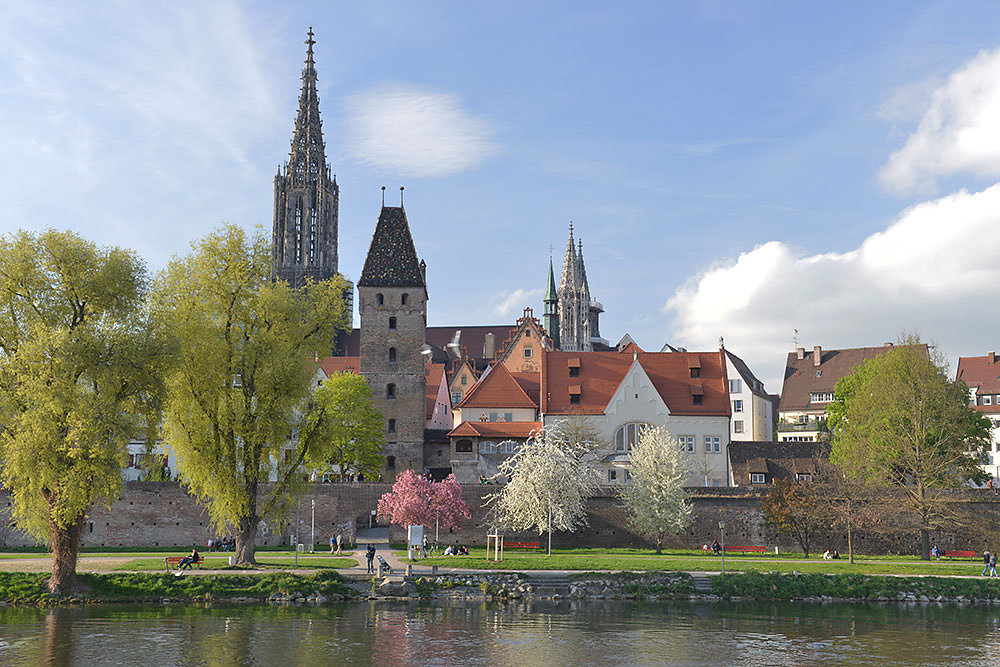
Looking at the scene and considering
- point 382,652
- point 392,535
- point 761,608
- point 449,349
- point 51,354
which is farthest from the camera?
point 449,349

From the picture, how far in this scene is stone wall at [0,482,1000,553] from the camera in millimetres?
57031

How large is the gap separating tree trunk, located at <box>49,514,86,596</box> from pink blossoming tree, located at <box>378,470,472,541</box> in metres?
Result: 17.9

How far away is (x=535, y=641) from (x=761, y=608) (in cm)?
1376

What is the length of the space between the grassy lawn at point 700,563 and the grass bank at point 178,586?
7762 millimetres

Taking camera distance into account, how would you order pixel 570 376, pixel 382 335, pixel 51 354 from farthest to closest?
pixel 570 376 → pixel 382 335 → pixel 51 354

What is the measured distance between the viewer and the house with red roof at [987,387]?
89.9 meters

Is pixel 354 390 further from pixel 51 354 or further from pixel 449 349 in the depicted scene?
pixel 449 349

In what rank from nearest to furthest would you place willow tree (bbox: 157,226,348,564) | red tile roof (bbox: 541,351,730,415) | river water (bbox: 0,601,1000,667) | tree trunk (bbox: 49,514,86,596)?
river water (bbox: 0,601,1000,667), tree trunk (bbox: 49,514,86,596), willow tree (bbox: 157,226,348,564), red tile roof (bbox: 541,351,730,415)

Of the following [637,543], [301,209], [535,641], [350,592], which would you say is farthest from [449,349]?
[535,641]

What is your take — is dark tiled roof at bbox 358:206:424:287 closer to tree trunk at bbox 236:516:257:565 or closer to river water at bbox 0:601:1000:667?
tree trunk at bbox 236:516:257:565

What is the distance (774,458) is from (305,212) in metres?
85.2

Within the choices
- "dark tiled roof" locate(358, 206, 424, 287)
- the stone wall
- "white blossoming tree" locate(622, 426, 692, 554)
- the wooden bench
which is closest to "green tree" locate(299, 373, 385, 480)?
the stone wall

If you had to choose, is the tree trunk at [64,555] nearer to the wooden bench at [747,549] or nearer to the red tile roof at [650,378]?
the wooden bench at [747,549]

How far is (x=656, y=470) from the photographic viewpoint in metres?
58.4
